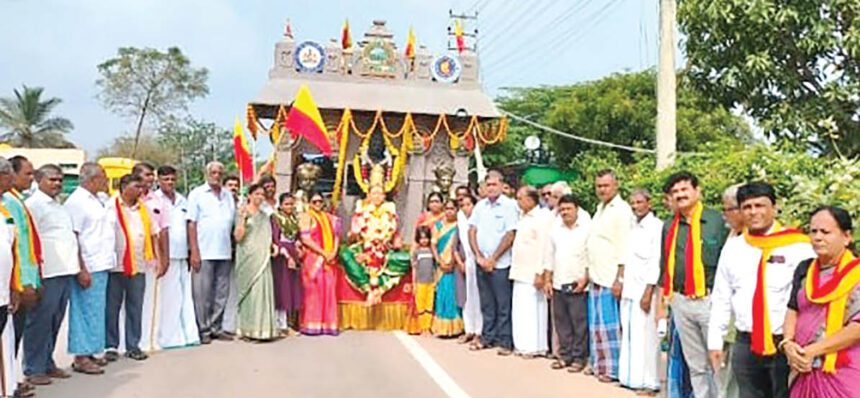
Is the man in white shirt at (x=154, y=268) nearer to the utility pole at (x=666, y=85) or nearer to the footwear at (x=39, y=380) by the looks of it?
the footwear at (x=39, y=380)

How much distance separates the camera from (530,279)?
26.7 feet

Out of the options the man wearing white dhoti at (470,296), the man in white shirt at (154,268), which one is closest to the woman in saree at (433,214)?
the man wearing white dhoti at (470,296)

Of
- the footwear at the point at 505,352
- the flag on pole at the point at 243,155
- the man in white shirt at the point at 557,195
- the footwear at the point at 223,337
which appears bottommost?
the footwear at the point at 505,352

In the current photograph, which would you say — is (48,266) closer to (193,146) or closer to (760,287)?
(760,287)

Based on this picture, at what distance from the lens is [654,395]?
657cm

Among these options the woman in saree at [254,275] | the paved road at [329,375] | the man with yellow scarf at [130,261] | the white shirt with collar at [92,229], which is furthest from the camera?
the woman in saree at [254,275]

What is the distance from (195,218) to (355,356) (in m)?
1.99

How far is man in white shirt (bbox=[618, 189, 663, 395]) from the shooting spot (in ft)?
21.4

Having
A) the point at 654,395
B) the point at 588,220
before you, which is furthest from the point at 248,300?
the point at 654,395

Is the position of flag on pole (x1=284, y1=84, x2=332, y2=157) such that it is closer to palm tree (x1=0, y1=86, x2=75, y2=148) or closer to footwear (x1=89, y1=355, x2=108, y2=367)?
footwear (x1=89, y1=355, x2=108, y2=367)

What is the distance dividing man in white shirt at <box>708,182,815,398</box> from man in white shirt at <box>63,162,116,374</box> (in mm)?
4651

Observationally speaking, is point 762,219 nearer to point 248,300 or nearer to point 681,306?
point 681,306

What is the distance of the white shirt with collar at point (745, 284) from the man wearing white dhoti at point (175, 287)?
5.10 m

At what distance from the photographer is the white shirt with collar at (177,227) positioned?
8.16 metres
